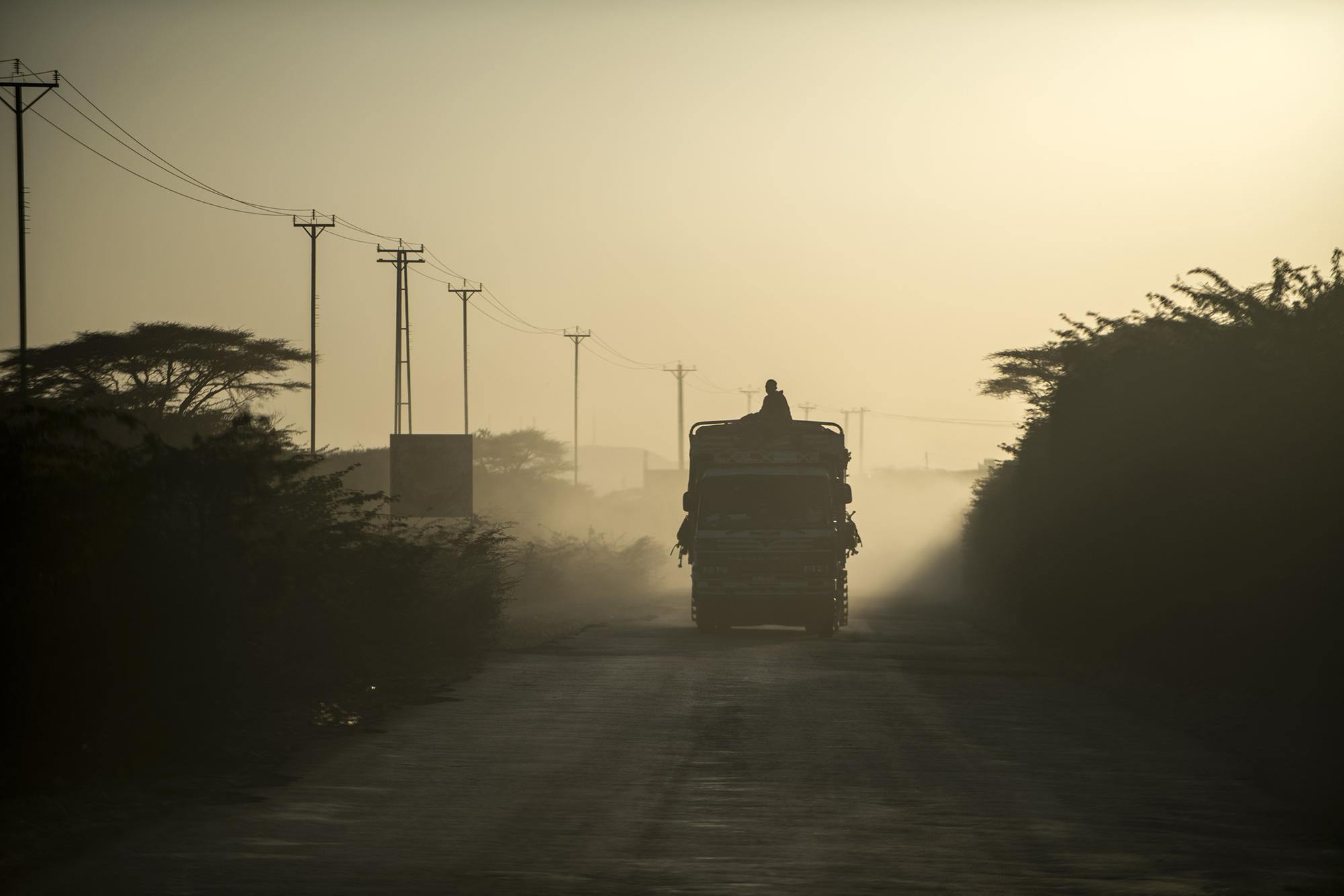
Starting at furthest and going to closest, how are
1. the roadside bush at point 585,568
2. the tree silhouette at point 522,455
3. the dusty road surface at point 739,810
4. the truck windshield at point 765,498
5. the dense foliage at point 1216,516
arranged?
1. the tree silhouette at point 522,455
2. the roadside bush at point 585,568
3. the truck windshield at point 765,498
4. the dense foliage at point 1216,516
5. the dusty road surface at point 739,810

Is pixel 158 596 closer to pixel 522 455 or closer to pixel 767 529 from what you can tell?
pixel 767 529

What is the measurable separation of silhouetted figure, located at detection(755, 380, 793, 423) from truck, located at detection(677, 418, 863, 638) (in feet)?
0.51

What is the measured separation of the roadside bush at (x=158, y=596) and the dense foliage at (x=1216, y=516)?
366 inches

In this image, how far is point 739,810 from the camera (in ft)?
34.6

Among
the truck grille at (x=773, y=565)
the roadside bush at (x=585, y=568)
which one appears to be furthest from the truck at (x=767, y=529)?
the roadside bush at (x=585, y=568)

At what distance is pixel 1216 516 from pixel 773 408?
12.2 metres

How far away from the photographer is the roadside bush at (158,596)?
11734mm

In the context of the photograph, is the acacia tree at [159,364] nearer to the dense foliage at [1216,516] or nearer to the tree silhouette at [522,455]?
the dense foliage at [1216,516]

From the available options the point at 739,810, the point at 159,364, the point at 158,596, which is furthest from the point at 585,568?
the point at 739,810

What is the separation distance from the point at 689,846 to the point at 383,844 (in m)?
1.83

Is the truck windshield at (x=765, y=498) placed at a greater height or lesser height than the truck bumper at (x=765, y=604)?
greater

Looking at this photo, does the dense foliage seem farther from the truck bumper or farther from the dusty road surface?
the truck bumper

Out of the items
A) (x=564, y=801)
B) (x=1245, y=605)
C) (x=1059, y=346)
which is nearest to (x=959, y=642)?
(x=1245, y=605)

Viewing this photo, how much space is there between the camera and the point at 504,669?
20.4 m
